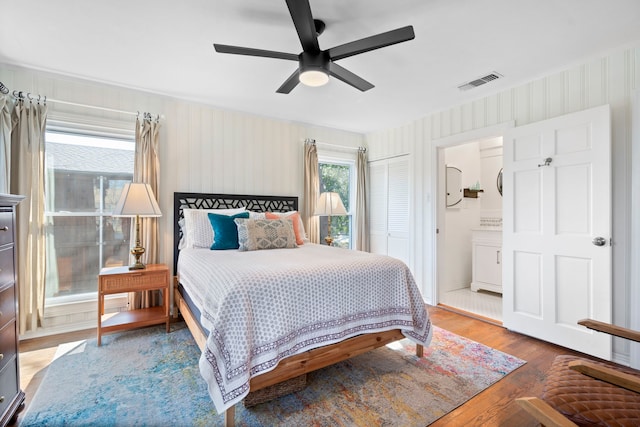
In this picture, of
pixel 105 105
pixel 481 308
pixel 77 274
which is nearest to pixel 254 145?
pixel 105 105

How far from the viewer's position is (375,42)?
181 centimetres

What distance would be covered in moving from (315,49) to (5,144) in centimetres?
295

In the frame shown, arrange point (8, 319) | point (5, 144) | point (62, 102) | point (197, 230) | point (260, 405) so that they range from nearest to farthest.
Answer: point (8, 319), point (260, 405), point (5, 144), point (62, 102), point (197, 230)

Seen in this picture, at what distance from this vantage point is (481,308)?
3783 mm

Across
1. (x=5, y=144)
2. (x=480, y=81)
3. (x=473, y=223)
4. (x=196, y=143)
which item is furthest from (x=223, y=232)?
(x=473, y=223)

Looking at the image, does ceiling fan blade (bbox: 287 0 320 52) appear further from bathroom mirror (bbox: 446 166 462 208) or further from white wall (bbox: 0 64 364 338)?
bathroom mirror (bbox: 446 166 462 208)

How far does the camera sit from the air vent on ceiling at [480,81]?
113 inches

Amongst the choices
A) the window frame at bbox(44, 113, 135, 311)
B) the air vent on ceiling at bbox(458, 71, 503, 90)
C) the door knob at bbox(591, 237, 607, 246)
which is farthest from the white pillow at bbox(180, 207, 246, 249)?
the door knob at bbox(591, 237, 607, 246)

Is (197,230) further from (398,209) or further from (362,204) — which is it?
(398,209)

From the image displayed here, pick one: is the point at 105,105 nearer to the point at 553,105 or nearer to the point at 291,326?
the point at 291,326

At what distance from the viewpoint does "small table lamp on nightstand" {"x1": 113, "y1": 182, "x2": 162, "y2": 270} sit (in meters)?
2.77

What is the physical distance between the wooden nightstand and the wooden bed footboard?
0.71m

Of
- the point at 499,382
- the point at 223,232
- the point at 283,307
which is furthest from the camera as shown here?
the point at 223,232

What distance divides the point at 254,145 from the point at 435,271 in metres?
3.11
